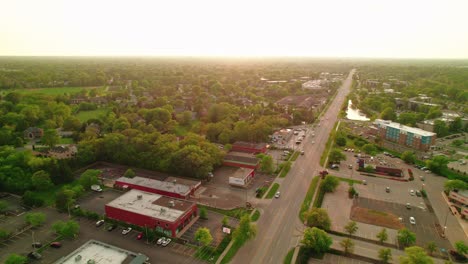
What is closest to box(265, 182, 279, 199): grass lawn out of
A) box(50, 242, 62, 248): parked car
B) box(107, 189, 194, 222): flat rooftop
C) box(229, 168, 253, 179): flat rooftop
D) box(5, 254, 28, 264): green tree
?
box(229, 168, 253, 179): flat rooftop

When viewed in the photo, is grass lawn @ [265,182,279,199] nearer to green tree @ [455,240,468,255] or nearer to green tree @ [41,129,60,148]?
green tree @ [455,240,468,255]

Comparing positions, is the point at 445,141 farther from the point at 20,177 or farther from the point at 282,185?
the point at 20,177

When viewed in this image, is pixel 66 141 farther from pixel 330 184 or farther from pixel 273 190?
pixel 330 184

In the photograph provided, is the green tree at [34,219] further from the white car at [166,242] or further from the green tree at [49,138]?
the green tree at [49,138]

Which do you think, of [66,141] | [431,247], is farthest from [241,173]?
[66,141]

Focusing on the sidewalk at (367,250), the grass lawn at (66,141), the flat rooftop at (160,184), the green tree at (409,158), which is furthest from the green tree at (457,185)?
the grass lawn at (66,141)

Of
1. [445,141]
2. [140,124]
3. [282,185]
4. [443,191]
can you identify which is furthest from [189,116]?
[445,141]
